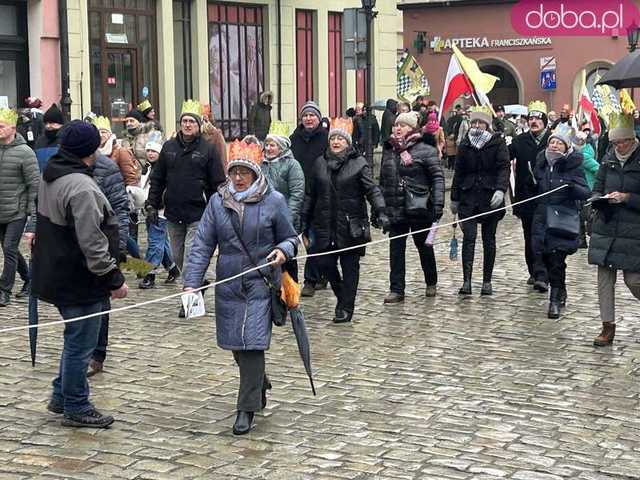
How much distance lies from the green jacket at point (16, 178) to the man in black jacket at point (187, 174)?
1.12 metres

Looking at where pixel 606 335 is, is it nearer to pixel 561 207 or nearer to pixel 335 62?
pixel 561 207

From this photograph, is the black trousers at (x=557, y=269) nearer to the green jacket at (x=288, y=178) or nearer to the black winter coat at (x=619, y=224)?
the black winter coat at (x=619, y=224)

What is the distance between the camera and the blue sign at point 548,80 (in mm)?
45625

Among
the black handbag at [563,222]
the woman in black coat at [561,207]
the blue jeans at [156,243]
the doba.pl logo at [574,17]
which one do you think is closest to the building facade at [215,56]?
the blue jeans at [156,243]

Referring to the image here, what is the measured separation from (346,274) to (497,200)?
80.1 inches

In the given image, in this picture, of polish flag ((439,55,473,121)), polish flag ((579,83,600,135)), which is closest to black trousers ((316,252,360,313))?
polish flag ((439,55,473,121))

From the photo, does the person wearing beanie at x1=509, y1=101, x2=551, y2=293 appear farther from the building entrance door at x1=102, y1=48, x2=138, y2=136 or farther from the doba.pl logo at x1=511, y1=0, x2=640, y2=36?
the doba.pl logo at x1=511, y1=0, x2=640, y2=36

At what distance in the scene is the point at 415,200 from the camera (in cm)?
1208

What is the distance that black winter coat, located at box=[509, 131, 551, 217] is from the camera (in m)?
13.1

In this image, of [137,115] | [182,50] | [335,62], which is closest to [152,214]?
[137,115]

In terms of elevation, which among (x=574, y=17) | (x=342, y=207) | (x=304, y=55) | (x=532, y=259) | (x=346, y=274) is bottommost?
(x=532, y=259)

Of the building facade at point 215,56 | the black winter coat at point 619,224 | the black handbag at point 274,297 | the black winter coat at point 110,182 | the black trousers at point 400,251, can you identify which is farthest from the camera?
the building facade at point 215,56

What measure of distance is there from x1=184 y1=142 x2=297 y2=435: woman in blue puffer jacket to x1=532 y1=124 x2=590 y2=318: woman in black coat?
430 cm

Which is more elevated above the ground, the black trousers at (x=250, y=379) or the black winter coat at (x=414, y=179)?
the black winter coat at (x=414, y=179)
